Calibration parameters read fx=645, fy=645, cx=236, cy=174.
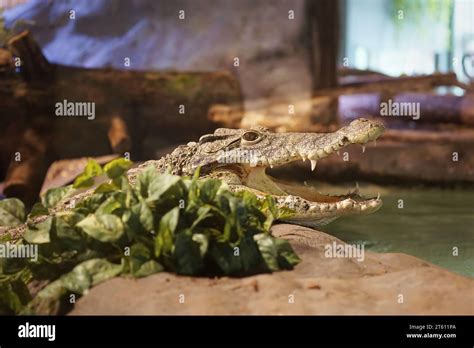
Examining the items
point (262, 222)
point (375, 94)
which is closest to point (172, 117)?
point (375, 94)

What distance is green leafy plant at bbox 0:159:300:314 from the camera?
2.53m

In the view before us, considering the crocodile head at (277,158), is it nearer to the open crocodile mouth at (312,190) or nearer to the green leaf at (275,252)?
the open crocodile mouth at (312,190)

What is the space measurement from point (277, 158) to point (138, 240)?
4.42ft

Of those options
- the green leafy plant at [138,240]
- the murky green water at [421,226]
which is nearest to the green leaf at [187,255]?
the green leafy plant at [138,240]

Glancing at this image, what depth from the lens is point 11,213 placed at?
9.16ft

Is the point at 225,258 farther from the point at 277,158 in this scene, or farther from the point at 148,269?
the point at 277,158

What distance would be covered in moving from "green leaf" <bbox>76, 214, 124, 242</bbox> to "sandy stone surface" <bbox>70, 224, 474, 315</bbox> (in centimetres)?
19

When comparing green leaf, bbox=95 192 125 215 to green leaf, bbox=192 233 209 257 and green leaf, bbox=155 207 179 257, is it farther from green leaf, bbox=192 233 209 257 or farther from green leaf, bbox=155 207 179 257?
green leaf, bbox=192 233 209 257

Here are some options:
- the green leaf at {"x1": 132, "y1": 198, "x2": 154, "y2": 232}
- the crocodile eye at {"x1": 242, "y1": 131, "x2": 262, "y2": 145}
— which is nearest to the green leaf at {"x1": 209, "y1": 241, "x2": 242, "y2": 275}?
Result: the green leaf at {"x1": 132, "y1": 198, "x2": 154, "y2": 232}

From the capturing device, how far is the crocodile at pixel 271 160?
11.6 feet

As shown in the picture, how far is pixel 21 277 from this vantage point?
9.21 ft

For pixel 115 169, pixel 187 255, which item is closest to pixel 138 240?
pixel 187 255

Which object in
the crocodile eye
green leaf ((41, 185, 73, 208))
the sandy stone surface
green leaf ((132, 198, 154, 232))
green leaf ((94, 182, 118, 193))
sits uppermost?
the crocodile eye
